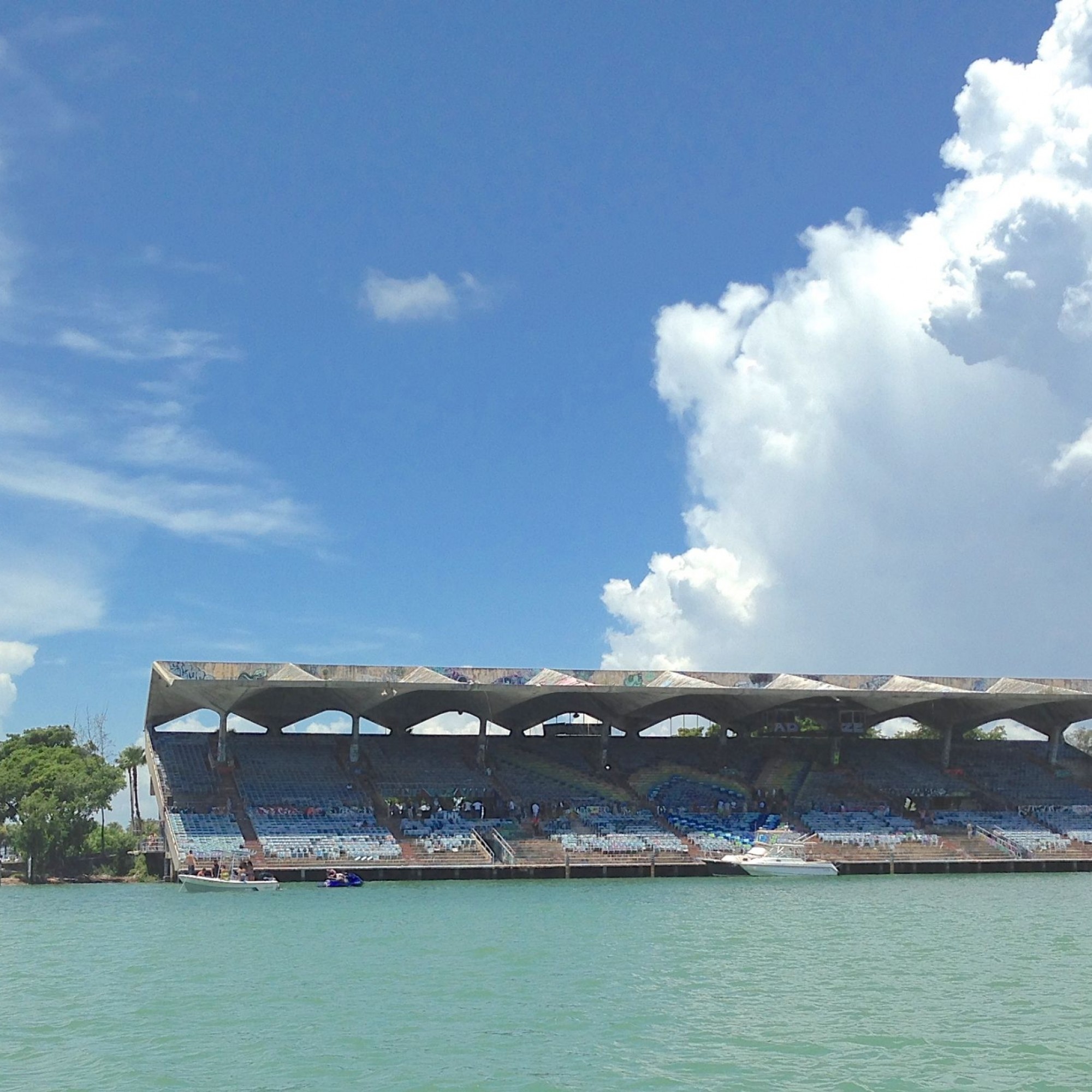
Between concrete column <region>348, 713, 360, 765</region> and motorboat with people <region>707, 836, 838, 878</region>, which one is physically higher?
concrete column <region>348, 713, 360, 765</region>

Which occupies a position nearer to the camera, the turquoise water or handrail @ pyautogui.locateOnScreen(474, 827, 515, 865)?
the turquoise water

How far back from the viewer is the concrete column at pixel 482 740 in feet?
246

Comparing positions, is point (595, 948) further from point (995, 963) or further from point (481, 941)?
point (995, 963)

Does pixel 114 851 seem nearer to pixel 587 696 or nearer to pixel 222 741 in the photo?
pixel 222 741

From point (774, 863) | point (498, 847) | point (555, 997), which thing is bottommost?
point (555, 997)

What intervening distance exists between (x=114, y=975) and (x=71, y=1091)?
1164 centimetres

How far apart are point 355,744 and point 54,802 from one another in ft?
54.5

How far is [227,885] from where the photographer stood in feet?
178

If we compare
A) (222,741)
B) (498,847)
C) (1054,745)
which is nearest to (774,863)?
(498,847)

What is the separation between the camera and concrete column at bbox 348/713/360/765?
72.4m

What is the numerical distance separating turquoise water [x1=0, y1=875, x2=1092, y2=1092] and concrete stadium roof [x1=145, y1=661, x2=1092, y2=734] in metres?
22.4

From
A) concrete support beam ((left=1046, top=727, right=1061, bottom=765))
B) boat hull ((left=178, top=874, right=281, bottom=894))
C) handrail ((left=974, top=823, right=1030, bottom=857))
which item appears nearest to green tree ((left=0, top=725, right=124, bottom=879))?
boat hull ((left=178, top=874, right=281, bottom=894))

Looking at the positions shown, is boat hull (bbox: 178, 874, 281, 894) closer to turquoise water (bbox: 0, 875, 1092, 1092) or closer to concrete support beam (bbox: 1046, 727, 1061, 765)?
turquoise water (bbox: 0, 875, 1092, 1092)

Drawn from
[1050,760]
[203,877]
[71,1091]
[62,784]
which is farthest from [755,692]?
[71,1091]
